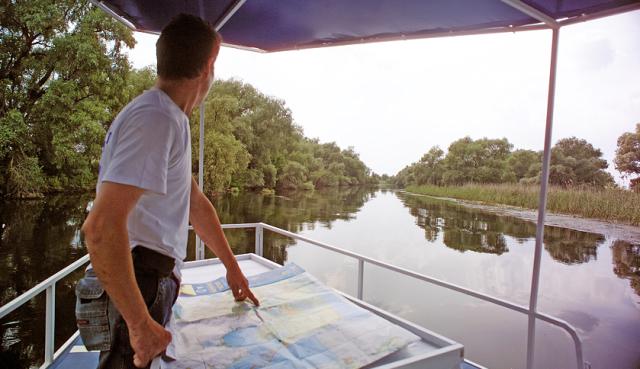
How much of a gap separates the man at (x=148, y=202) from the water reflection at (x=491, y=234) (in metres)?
19.6

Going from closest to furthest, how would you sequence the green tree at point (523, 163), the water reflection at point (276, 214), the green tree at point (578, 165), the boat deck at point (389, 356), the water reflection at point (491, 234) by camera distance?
the boat deck at point (389, 356) < the water reflection at point (276, 214) < the water reflection at point (491, 234) < the green tree at point (578, 165) < the green tree at point (523, 163)

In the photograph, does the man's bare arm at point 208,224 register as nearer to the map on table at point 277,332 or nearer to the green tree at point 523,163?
the map on table at point 277,332

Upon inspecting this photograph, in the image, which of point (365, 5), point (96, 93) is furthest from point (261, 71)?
point (365, 5)

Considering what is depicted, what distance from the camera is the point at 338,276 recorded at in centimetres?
1577

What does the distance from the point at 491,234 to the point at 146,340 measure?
2204 cm

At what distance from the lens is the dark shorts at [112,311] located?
2.24 feet

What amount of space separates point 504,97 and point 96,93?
32599 millimetres

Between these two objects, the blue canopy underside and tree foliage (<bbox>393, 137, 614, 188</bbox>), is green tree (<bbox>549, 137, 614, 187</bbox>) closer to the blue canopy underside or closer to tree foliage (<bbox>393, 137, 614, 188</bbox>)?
tree foliage (<bbox>393, 137, 614, 188</bbox>)

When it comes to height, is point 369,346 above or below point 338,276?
above

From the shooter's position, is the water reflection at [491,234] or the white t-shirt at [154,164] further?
the water reflection at [491,234]

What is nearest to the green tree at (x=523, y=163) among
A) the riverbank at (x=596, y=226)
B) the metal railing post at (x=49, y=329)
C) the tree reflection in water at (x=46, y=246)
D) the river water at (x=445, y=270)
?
the river water at (x=445, y=270)

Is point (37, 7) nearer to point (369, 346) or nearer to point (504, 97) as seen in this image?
point (369, 346)

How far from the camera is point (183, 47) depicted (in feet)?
2.38

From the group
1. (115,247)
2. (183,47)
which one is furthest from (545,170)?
(115,247)
